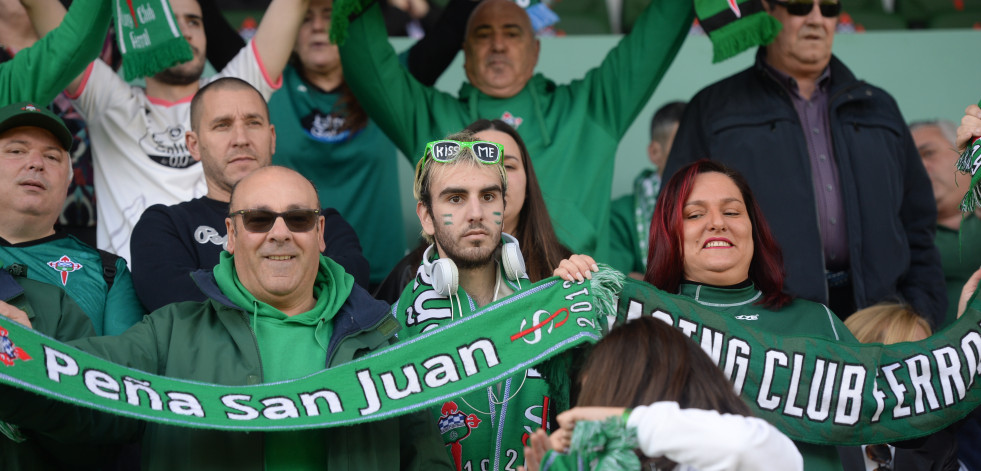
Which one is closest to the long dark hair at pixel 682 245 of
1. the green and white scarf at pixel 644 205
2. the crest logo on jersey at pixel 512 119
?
the crest logo on jersey at pixel 512 119

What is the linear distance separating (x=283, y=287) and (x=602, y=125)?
2283 mm

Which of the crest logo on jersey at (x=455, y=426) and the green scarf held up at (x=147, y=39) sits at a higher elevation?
the green scarf held up at (x=147, y=39)

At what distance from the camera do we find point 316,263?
140 inches

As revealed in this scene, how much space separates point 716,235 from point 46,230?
2.34 m

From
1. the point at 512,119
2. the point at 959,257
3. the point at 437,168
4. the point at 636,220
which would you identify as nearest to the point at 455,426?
the point at 437,168

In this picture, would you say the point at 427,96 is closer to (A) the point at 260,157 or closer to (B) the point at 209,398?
(A) the point at 260,157

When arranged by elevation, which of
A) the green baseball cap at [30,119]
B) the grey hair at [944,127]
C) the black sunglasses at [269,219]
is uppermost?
the green baseball cap at [30,119]

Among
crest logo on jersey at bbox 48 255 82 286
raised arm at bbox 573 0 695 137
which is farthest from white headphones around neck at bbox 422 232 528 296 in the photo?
raised arm at bbox 573 0 695 137

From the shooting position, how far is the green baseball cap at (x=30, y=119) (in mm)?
3953

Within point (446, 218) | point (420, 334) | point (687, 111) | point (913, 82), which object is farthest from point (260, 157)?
point (913, 82)

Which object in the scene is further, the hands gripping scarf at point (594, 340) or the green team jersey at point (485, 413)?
the green team jersey at point (485, 413)

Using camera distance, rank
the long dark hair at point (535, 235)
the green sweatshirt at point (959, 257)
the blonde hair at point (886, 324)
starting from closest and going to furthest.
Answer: the long dark hair at point (535, 235) < the blonde hair at point (886, 324) < the green sweatshirt at point (959, 257)

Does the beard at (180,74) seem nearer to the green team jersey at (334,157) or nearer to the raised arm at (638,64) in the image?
the green team jersey at (334,157)

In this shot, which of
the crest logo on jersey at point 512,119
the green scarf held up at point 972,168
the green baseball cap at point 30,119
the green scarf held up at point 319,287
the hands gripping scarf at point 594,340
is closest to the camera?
the hands gripping scarf at point 594,340
